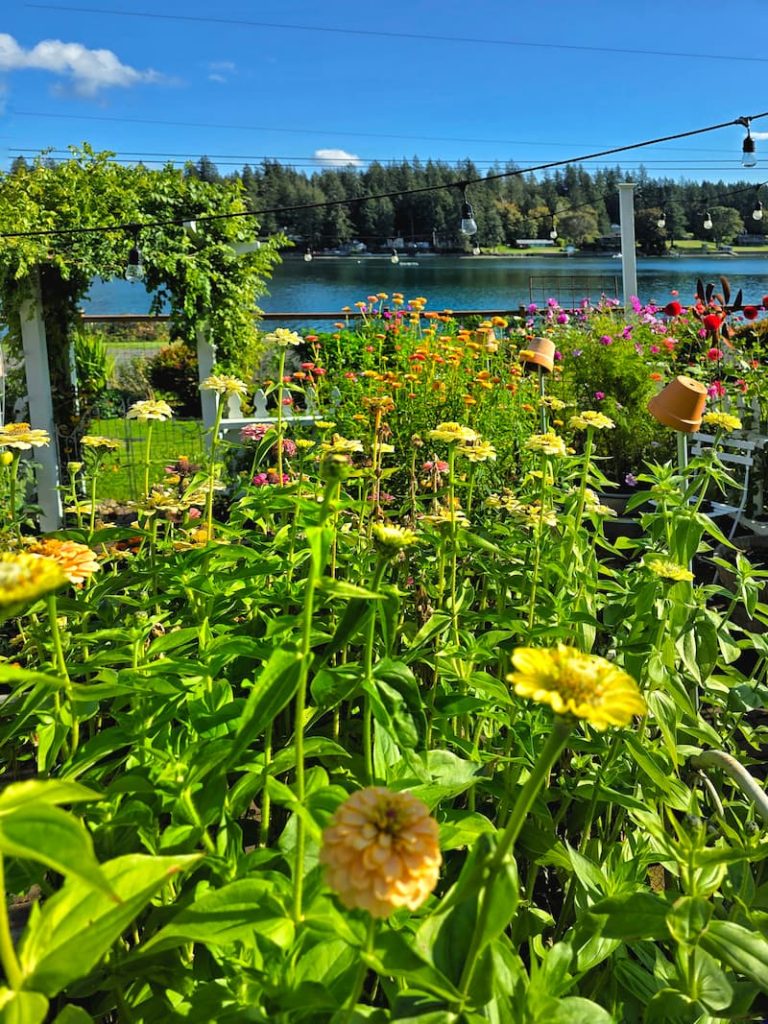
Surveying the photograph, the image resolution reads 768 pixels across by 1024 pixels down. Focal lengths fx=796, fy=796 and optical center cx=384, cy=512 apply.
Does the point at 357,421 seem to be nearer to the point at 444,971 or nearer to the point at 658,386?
the point at 658,386

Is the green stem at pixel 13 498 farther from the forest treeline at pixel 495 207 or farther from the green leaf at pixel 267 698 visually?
the forest treeline at pixel 495 207

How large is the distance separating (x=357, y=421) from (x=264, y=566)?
88.5 inches

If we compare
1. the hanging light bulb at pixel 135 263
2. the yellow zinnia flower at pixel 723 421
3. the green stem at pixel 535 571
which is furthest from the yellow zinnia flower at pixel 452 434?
the hanging light bulb at pixel 135 263

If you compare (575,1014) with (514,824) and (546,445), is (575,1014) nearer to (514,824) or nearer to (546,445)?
(514,824)

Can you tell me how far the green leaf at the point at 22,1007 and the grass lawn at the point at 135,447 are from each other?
13.9ft

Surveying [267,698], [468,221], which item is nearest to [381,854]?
[267,698]

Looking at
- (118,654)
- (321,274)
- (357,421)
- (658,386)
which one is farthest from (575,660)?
(321,274)

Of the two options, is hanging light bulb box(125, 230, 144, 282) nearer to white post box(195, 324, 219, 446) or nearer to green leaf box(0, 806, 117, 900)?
white post box(195, 324, 219, 446)

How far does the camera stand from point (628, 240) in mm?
8281

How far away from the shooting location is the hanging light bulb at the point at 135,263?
16.1 ft

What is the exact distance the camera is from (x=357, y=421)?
3.21 m

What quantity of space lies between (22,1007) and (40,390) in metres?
5.15

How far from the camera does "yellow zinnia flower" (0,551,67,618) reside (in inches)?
16.5

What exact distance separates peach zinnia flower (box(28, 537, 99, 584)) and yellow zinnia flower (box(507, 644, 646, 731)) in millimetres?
354
